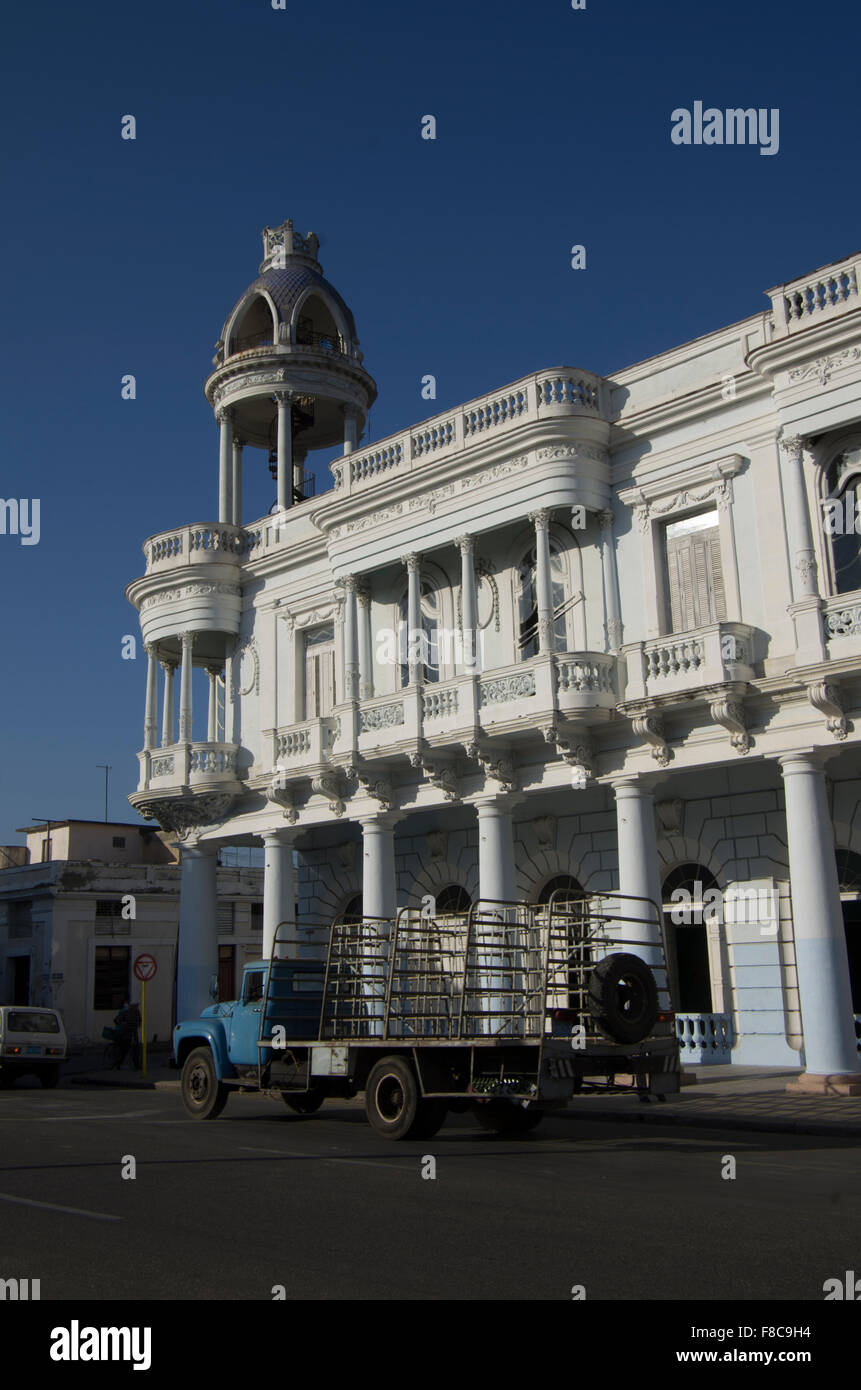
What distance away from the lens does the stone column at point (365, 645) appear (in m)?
25.5

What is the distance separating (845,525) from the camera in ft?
62.2

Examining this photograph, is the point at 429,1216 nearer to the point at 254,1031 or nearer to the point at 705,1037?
the point at 254,1031

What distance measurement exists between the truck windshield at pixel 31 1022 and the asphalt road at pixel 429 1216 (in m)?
11.0

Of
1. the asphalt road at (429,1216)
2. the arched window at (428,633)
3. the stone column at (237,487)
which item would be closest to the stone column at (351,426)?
the stone column at (237,487)

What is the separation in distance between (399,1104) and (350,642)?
12568mm

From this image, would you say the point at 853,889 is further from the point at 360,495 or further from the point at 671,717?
the point at 360,495

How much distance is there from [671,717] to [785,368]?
Answer: 565 centimetres

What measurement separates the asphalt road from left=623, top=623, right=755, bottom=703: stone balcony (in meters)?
6.93

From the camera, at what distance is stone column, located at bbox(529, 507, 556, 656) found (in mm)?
21703

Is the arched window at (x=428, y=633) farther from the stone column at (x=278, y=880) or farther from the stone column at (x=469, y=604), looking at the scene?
the stone column at (x=278, y=880)

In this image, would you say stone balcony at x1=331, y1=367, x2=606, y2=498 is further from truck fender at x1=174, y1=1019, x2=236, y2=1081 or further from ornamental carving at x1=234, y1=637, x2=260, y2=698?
truck fender at x1=174, y1=1019, x2=236, y2=1081

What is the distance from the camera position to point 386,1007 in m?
14.9
